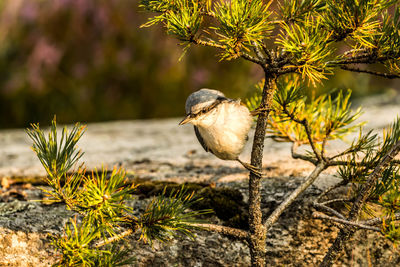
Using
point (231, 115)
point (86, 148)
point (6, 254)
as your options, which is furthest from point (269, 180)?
point (86, 148)

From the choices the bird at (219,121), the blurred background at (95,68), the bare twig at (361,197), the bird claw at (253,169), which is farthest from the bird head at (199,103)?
the blurred background at (95,68)

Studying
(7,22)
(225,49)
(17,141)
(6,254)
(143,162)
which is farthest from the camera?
(7,22)

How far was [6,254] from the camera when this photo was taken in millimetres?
1063

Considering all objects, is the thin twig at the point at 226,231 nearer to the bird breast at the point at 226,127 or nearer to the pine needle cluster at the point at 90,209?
the pine needle cluster at the point at 90,209

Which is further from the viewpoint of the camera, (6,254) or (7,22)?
(7,22)

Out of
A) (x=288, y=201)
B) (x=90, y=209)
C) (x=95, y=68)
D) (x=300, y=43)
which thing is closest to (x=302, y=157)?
(x=288, y=201)

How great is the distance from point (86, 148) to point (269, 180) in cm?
139

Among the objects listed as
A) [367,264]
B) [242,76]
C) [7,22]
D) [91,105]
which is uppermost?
[7,22]

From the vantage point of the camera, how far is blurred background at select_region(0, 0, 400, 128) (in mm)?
4246

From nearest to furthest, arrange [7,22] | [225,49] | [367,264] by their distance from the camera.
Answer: [225,49] → [367,264] → [7,22]

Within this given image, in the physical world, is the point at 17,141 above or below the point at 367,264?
above

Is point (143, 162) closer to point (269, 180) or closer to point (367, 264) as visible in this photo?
point (269, 180)

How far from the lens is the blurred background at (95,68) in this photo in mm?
4246

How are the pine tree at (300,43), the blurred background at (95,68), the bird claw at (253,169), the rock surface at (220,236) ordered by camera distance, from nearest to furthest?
the pine tree at (300,43) < the bird claw at (253,169) < the rock surface at (220,236) < the blurred background at (95,68)
